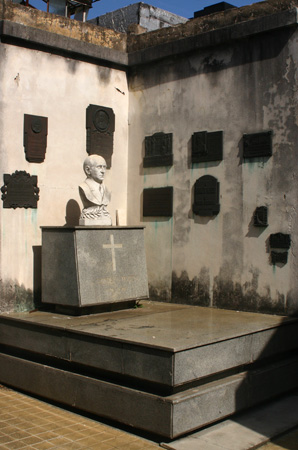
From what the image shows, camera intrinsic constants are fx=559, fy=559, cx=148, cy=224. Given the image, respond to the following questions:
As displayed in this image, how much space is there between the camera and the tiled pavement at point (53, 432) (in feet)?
14.0

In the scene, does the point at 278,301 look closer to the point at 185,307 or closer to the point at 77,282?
the point at 185,307

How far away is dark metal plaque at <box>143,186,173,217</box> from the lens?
279 inches

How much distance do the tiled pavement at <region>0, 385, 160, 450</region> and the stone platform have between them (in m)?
0.12

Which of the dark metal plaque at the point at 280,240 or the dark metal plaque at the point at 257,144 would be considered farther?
the dark metal plaque at the point at 257,144

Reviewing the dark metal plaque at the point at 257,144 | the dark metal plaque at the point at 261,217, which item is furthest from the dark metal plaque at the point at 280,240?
the dark metal plaque at the point at 257,144

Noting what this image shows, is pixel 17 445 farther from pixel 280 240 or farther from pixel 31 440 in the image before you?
pixel 280 240

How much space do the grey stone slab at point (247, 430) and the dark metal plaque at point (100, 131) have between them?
3713mm

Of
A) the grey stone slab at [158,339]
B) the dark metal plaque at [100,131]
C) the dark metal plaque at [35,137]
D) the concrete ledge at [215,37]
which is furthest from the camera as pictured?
the dark metal plaque at [100,131]

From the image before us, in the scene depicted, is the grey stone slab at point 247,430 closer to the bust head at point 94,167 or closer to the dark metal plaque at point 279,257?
the dark metal plaque at point 279,257

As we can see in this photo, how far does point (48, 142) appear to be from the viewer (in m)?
6.68

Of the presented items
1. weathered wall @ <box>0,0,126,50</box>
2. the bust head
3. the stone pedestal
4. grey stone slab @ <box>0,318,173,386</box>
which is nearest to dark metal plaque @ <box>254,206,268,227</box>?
the stone pedestal

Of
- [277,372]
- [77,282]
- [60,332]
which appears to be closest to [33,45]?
[77,282]

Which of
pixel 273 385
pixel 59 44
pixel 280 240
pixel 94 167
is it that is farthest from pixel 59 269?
pixel 59 44

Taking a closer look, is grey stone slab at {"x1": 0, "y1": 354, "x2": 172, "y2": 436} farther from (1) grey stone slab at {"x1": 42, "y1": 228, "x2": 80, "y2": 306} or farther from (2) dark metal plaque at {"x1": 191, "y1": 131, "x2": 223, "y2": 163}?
(2) dark metal plaque at {"x1": 191, "y1": 131, "x2": 223, "y2": 163}
